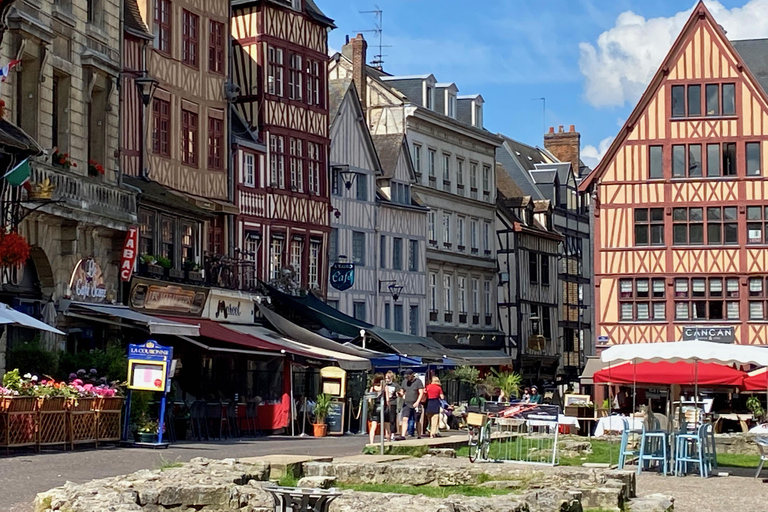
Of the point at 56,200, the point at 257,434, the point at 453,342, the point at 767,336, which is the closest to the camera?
the point at 56,200

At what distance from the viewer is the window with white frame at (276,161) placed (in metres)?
39.8

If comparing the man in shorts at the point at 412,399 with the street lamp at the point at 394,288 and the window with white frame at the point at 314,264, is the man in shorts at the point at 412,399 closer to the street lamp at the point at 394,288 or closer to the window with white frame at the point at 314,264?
the window with white frame at the point at 314,264

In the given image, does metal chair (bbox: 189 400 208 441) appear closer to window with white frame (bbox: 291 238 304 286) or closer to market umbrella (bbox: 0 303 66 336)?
market umbrella (bbox: 0 303 66 336)

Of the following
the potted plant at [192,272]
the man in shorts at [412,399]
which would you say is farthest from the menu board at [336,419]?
the potted plant at [192,272]

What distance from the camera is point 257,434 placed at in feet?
97.1

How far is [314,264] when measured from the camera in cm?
4206

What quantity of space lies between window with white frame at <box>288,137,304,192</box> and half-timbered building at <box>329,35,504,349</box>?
860 centimetres

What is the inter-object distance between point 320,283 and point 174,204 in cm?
1117

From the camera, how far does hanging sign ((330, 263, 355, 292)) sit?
140 ft

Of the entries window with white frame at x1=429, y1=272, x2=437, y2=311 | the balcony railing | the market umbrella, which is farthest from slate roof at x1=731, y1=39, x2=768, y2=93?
the market umbrella

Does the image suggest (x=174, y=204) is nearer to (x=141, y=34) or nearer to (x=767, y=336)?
(x=141, y=34)

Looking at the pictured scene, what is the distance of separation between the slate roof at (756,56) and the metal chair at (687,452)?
31.9 meters

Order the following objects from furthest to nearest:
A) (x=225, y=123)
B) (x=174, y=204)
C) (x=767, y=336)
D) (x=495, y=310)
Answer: (x=495, y=310), (x=767, y=336), (x=225, y=123), (x=174, y=204)

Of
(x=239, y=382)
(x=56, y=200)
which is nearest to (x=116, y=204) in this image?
(x=56, y=200)
